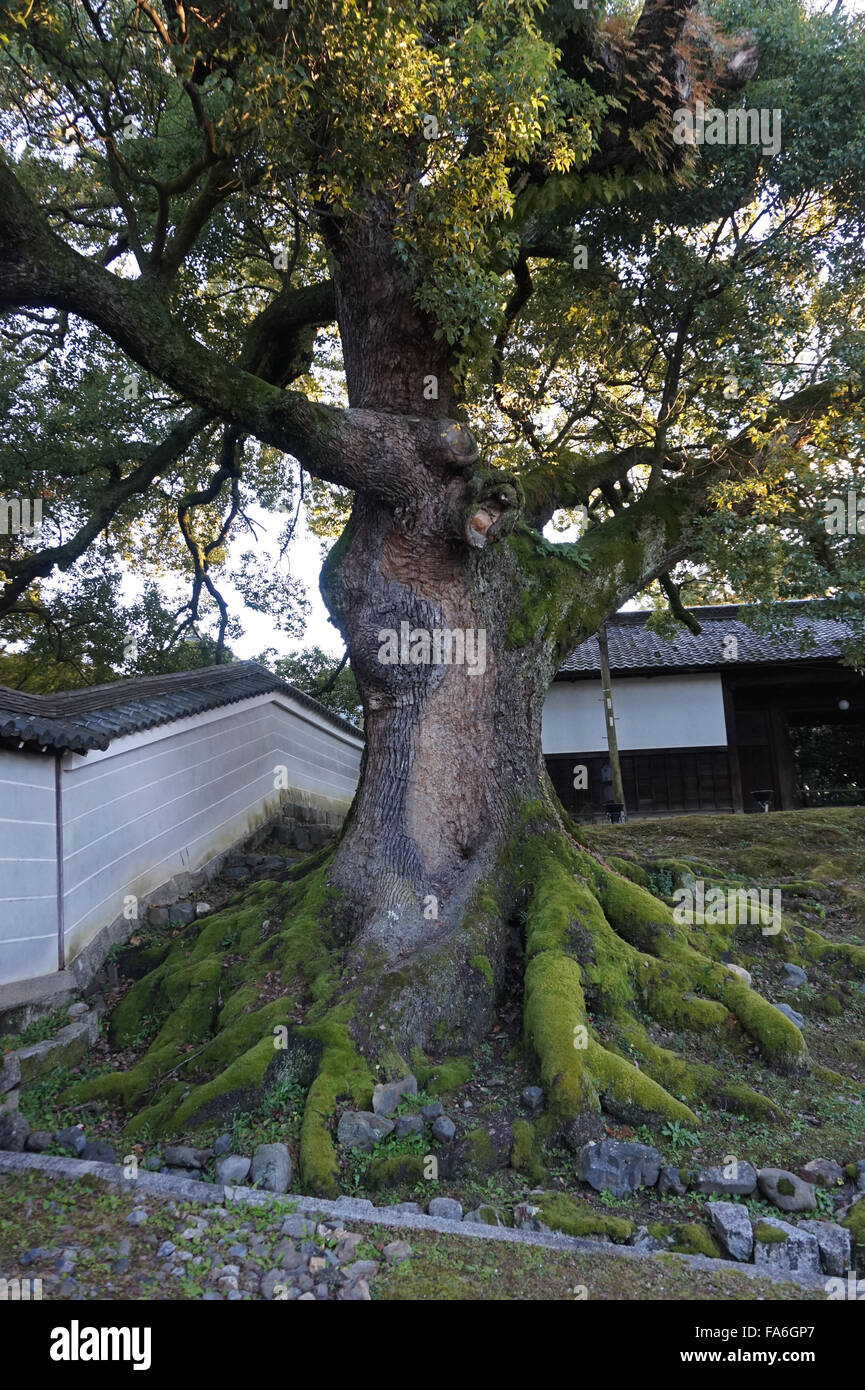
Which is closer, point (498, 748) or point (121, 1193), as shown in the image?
point (121, 1193)

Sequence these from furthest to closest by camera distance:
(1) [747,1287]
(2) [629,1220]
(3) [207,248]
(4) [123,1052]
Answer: (3) [207,248] → (4) [123,1052] → (2) [629,1220] → (1) [747,1287]

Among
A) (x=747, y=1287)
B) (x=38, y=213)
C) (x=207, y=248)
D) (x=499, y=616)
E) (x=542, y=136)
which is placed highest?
(x=207, y=248)

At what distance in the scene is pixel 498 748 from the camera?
702cm

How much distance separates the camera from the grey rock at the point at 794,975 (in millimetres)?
6863

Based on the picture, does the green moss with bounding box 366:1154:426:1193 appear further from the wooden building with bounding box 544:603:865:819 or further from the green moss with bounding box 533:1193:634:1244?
the wooden building with bounding box 544:603:865:819

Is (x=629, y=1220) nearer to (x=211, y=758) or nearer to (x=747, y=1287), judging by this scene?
(x=747, y=1287)

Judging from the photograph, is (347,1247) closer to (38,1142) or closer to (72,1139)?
(72,1139)

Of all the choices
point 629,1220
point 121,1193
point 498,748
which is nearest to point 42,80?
point 498,748

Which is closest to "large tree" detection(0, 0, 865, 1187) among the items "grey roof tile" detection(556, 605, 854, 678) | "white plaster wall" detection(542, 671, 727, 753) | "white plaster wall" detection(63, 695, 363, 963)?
"white plaster wall" detection(63, 695, 363, 963)

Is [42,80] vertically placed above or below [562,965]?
above

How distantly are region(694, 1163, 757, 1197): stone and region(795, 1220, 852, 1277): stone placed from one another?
0.39 metres

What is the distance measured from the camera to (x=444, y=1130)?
15.8 ft

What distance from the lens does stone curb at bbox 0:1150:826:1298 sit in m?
3.95

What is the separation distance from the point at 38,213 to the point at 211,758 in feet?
20.6
